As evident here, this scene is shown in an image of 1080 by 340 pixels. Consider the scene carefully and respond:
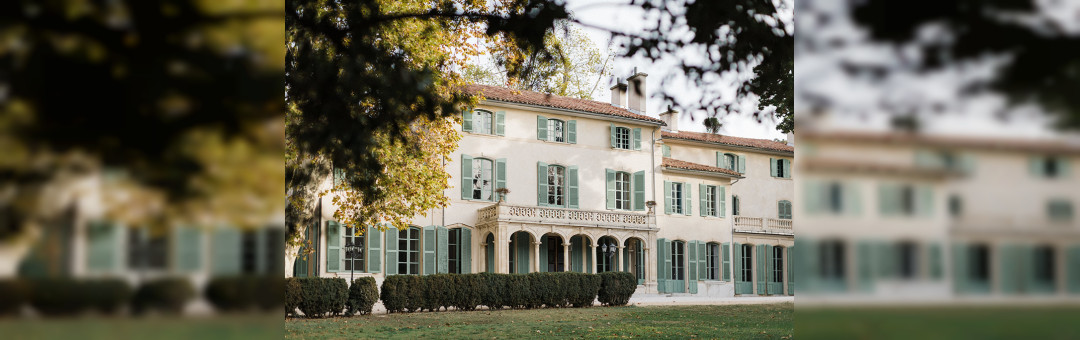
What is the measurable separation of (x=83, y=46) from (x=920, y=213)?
934 mm

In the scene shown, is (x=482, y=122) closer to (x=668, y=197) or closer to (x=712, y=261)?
(x=668, y=197)

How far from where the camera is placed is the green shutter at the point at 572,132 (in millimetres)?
25203

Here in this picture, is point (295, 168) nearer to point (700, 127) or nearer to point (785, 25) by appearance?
point (700, 127)

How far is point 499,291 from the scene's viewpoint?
18.3 metres

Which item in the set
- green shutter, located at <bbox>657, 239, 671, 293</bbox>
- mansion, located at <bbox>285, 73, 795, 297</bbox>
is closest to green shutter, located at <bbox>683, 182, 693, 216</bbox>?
mansion, located at <bbox>285, 73, 795, 297</bbox>

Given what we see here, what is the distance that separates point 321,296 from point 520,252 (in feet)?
30.3

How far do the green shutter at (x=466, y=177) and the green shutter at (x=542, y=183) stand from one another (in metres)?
2.42

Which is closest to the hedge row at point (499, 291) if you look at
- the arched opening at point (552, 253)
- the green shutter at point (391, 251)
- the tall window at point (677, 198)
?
the green shutter at point (391, 251)

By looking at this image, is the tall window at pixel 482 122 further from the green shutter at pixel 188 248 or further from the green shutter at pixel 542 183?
the green shutter at pixel 188 248

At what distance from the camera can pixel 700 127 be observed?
18.2 ft

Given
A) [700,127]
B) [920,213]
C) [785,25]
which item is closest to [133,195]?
[920,213]

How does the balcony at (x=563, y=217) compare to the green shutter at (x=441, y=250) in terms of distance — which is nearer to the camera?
the green shutter at (x=441, y=250)

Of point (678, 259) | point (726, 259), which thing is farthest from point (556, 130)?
point (726, 259)

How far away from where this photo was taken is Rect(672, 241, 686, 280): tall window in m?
26.8
